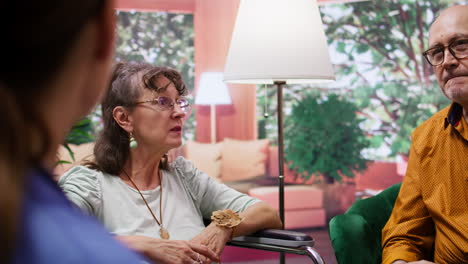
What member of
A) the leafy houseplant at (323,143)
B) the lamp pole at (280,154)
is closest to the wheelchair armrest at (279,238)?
the lamp pole at (280,154)

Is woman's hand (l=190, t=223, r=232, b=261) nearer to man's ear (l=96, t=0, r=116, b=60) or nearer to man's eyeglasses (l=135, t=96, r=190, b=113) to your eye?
man's eyeglasses (l=135, t=96, r=190, b=113)

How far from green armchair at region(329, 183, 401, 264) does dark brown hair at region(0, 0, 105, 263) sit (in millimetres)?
1939

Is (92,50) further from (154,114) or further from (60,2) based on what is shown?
(154,114)

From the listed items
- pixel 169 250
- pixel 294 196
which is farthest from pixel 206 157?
pixel 169 250

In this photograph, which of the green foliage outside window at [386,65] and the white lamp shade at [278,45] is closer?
the white lamp shade at [278,45]

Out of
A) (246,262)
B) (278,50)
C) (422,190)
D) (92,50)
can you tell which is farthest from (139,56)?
(92,50)

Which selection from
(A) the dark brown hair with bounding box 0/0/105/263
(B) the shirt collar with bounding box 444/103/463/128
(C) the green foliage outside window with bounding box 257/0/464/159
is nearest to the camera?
(A) the dark brown hair with bounding box 0/0/105/263

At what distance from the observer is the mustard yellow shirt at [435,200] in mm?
2086

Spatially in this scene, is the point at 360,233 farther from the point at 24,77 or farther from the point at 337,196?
the point at 337,196

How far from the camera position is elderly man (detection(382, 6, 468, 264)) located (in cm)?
208

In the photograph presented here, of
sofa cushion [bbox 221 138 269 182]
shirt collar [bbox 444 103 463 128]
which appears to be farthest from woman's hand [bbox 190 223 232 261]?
sofa cushion [bbox 221 138 269 182]

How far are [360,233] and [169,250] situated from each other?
28.3 inches

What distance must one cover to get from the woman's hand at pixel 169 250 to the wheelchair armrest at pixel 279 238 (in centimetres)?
24

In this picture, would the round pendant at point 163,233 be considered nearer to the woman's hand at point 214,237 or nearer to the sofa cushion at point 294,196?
the woman's hand at point 214,237
